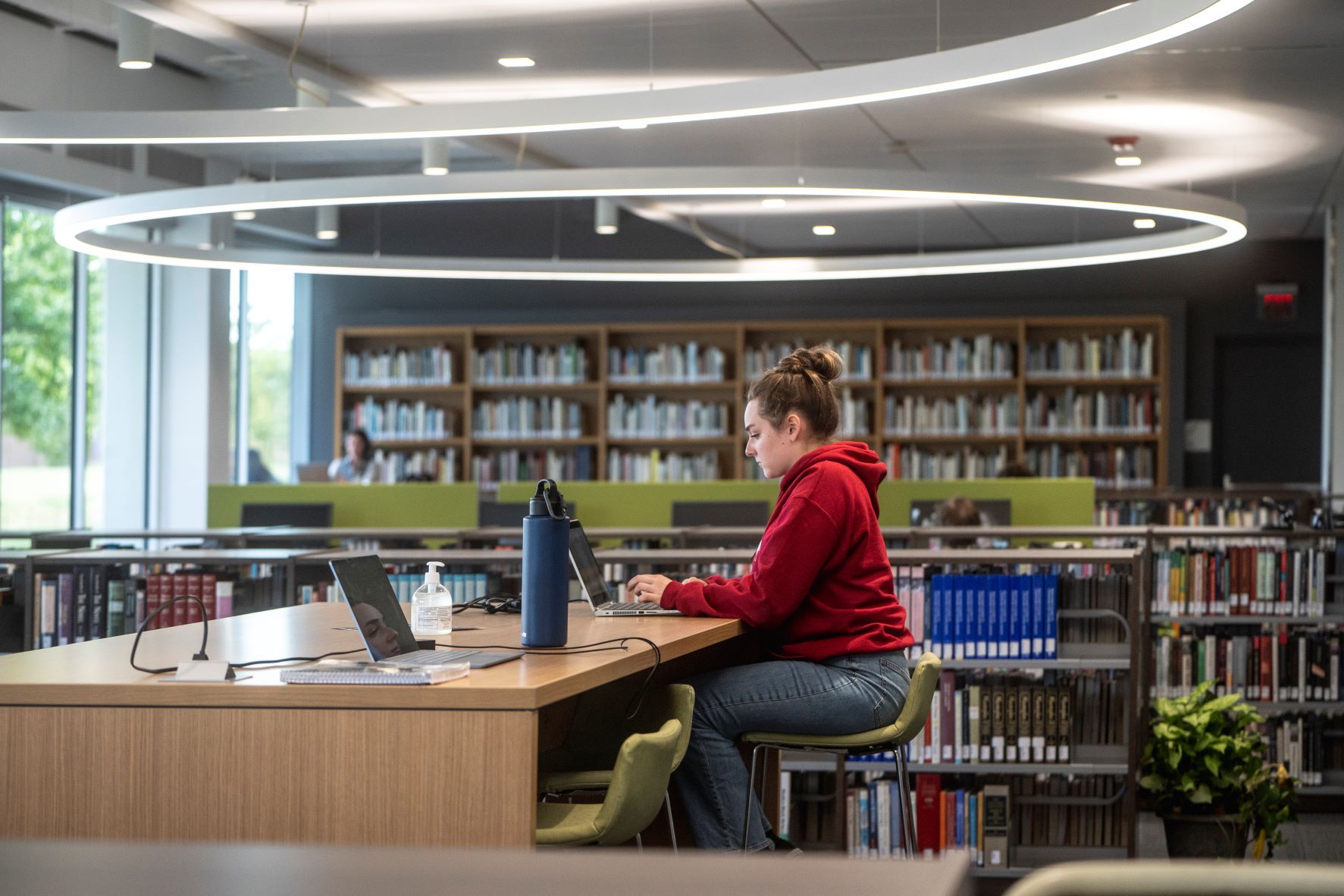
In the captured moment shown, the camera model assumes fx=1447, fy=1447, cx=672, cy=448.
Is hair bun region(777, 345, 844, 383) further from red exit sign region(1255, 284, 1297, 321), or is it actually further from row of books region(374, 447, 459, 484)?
red exit sign region(1255, 284, 1297, 321)

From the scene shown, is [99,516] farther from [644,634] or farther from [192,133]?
[644,634]

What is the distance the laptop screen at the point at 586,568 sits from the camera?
307 centimetres

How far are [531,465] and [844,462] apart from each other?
900 centimetres

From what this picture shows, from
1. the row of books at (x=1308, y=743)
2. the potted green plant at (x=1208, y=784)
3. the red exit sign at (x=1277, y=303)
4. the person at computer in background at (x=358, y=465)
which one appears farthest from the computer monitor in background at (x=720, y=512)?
the red exit sign at (x=1277, y=303)

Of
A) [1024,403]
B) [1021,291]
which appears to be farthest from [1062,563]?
[1021,291]

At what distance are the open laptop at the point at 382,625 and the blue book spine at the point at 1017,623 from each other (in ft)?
6.97

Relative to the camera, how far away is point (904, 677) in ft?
9.52

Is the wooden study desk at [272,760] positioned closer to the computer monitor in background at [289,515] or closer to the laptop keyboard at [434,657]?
the laptop keyboard at [434,657]

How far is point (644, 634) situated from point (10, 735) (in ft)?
3.43

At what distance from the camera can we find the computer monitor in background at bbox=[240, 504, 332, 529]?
7.54 metres

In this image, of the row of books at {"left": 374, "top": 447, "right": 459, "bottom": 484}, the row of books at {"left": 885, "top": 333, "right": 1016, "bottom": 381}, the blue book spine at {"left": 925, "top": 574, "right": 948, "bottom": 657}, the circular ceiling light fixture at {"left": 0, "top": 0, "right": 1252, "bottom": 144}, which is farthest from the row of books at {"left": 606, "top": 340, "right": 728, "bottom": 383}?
the blue book spine at {"left": 925, "top": 574, "right": 948, "bottom": 657}

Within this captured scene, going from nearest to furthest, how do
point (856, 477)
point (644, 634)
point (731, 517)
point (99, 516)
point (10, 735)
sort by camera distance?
point (10, 735), point (644, 634), point (856, 477), point (731, 517), point (99, 516)

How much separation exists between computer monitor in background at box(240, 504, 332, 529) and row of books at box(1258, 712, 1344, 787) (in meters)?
4.61

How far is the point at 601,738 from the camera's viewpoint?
10.2 ft
